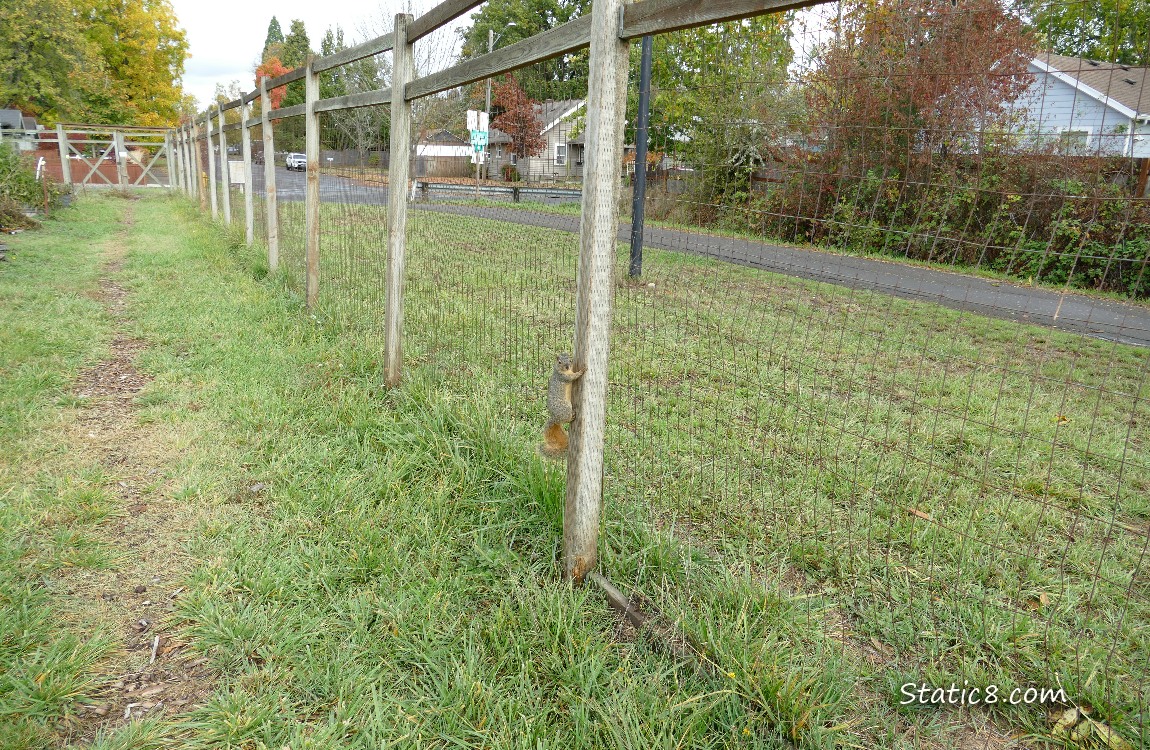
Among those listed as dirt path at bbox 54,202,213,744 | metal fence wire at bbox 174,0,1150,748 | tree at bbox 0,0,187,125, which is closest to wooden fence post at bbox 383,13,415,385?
metal fence wire at bbox 174,0,1150,748

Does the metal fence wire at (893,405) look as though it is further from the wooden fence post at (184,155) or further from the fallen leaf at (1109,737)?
the wooden fence post at (184,155)

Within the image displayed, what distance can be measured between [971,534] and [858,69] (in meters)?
1.99

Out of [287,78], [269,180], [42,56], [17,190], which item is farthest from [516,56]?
[42,56]

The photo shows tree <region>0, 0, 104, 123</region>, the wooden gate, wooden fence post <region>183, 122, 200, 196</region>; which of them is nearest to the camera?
wooden fence post <region>183, 122, 200, 196</region>

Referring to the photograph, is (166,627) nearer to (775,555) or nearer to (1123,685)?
(775,555)

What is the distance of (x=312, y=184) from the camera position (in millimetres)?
6031

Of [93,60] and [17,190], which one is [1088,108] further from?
[93,60]

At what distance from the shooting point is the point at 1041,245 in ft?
7.02

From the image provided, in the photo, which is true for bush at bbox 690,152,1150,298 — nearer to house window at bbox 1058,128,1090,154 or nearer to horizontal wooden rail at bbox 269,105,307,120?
house window at bbox 1058,128,1090,154

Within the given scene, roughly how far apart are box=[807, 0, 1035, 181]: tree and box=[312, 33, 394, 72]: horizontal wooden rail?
300 centimetres

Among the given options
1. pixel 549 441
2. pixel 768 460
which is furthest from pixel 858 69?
pixel 768 460

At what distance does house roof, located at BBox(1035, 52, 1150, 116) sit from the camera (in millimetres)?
1810

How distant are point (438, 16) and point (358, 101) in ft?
5.07

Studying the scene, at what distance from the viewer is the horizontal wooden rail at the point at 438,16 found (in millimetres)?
3482
